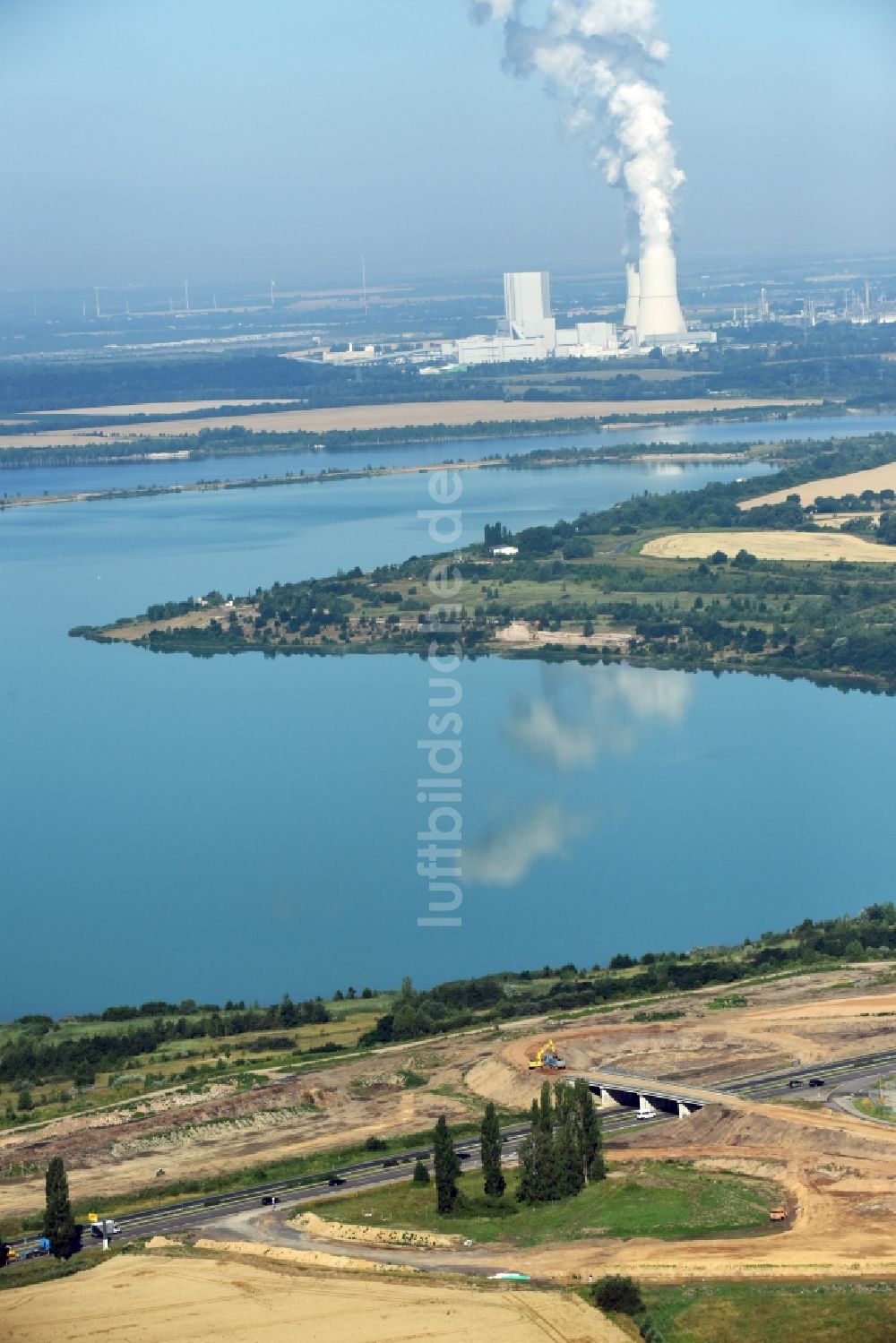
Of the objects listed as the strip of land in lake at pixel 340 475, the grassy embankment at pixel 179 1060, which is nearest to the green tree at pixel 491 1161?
the grassy embankment at pixel 179 1060

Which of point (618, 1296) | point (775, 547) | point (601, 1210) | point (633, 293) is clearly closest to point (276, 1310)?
point (618, 1296)

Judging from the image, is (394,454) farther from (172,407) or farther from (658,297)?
(658,297)

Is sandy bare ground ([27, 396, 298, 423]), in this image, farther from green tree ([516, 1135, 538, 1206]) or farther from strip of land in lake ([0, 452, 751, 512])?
green tree ([516, 1135, 538, 1206])

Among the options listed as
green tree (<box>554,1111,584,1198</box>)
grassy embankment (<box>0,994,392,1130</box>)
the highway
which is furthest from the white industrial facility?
green tree (<box>554,1111,584,1198</box>)

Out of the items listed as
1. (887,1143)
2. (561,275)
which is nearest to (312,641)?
(887,1143)

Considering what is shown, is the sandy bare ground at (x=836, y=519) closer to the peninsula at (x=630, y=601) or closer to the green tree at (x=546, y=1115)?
the peninsula at (x=630, y=601)

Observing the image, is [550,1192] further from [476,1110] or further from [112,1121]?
[112,1121]
